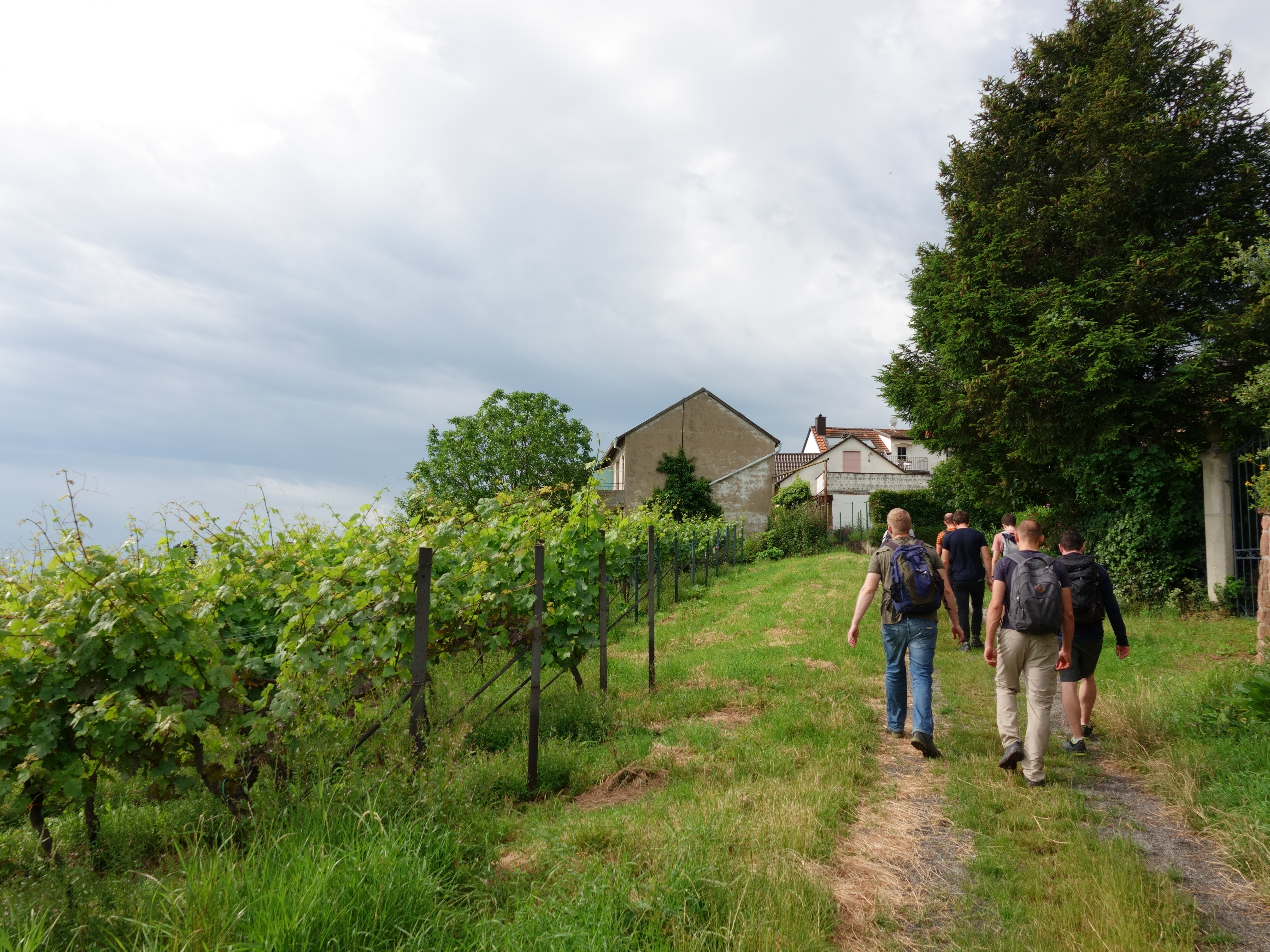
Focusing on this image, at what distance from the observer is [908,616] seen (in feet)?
20.2

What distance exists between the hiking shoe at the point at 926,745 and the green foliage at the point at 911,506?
25.8m

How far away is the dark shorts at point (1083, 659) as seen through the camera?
5906mm

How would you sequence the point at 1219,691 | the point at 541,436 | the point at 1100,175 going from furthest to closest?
the point at 541,436 < the point at 1100,175 < the point at 1219,691

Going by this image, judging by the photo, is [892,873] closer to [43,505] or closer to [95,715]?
[95,715]

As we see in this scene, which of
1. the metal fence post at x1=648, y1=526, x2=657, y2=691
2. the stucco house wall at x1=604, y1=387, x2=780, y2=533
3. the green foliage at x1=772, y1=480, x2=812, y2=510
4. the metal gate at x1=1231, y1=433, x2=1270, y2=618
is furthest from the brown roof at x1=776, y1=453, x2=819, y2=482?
the metal fence post at x1=648, y1=526, x2=657, y2=691

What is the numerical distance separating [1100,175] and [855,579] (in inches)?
403

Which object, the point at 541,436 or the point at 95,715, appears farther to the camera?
the point at 541,436

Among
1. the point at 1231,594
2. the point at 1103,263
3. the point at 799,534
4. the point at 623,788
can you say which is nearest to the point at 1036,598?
the point at 623,788

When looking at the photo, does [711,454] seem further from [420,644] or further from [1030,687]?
[420,644]

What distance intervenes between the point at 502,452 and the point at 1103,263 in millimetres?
32050

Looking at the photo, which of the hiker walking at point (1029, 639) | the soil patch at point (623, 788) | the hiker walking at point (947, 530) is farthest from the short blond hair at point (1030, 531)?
the hiker walking at point (947, 530)

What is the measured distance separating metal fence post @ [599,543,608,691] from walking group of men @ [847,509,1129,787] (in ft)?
8.58

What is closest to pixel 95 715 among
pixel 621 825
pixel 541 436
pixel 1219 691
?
pixel 621 825

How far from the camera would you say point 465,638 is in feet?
20.9
